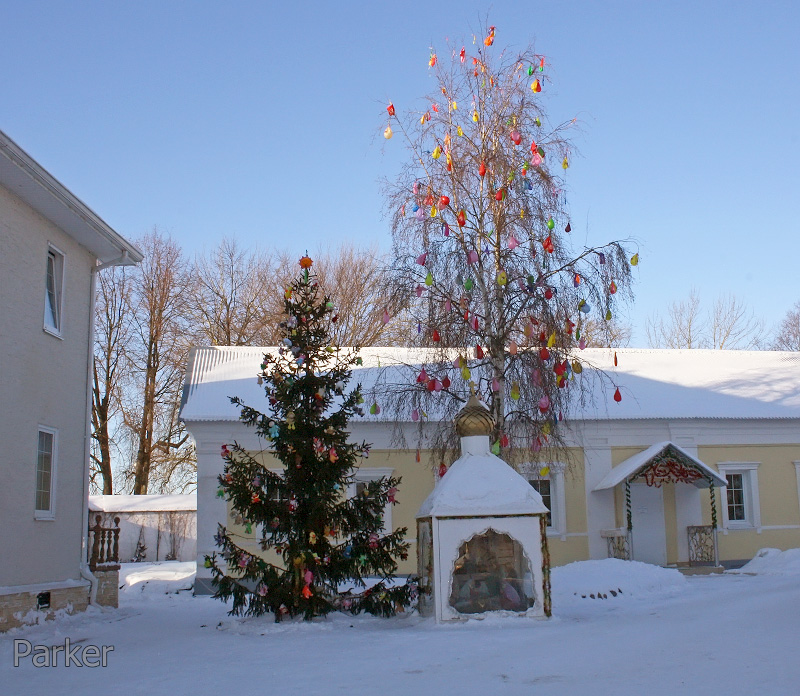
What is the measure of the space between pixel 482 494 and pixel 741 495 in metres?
13.1

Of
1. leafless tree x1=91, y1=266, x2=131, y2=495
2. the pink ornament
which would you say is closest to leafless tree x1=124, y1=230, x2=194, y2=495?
leafless tree x1=91, y1=266, x2=131, y2=495

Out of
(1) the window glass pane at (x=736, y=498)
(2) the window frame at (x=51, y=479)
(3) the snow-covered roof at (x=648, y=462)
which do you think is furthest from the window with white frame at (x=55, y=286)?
(1) the window glass pane at (x=736, y=498)

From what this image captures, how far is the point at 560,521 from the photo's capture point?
2055 cm

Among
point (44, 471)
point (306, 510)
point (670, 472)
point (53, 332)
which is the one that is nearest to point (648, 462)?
point (670, 472)

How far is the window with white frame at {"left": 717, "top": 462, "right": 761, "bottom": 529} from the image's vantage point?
70.6 feet

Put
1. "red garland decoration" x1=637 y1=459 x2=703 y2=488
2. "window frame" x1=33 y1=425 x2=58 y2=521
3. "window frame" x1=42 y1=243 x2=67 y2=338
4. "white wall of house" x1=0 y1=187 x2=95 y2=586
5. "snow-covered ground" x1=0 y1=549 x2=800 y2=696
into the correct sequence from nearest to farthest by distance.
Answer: "snow-covered ground" x1=0 y1=549 x2=800 y2=696
"white wall of house" x1=0 y1=187 x2=95 y2=586
"window frame" x1=33 y1=425 x2=58 y2=521
"window frame" x1=42 y1=243 x2=67 y2=338
"red garland decoration" x1=637 y1=459 x2=703 y2=488

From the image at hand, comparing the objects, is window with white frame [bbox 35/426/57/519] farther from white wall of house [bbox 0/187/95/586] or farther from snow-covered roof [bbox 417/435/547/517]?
snow-covered roof [bbox 417/435/547/517]

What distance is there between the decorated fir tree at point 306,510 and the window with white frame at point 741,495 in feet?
40.2

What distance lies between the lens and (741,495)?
71.7ft

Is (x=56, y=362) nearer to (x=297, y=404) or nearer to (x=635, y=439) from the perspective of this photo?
(x=297, y=404)

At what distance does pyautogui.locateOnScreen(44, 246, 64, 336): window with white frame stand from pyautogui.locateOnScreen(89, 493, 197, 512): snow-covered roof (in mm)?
15332

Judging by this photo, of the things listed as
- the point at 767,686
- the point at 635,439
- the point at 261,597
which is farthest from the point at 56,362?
the point at 635,439

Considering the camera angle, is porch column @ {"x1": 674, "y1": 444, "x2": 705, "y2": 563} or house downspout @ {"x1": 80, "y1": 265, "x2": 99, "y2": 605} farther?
porch column @ {"x1": 674, "y1": 444, "x2": 705, "y2": 563}

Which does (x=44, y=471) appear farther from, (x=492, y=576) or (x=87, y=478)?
(x=492, y=576)
